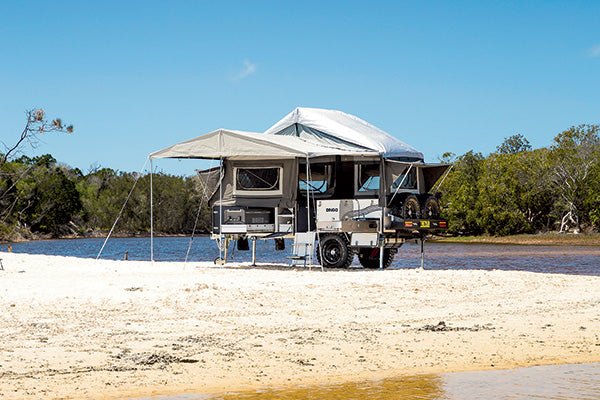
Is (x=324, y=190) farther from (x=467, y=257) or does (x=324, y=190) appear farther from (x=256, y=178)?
(x=467, y=257)

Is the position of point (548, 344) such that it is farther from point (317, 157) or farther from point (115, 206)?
point (115, 206)

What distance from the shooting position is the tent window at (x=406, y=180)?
22027mm

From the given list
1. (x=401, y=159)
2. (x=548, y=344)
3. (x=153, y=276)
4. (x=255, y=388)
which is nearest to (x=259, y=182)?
(x=401, y=159)

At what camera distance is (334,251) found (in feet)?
73.8

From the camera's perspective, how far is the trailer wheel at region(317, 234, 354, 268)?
22.2m

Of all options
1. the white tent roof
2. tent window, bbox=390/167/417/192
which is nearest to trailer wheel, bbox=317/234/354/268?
tent window, bbox=390/167/417/192

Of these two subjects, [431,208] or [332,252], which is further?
[431,208]

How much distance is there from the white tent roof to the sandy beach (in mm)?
4461

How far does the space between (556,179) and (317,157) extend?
2022 inches

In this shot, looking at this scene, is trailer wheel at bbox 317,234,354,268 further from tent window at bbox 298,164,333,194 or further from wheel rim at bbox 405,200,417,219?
wheel rim at bbox 405,200,417,219

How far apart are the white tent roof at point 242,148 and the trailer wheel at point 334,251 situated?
2148mm

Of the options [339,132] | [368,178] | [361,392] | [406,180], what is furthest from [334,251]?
[361,392]

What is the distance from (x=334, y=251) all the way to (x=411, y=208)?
2130 mm

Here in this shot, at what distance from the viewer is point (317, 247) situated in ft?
74.8
